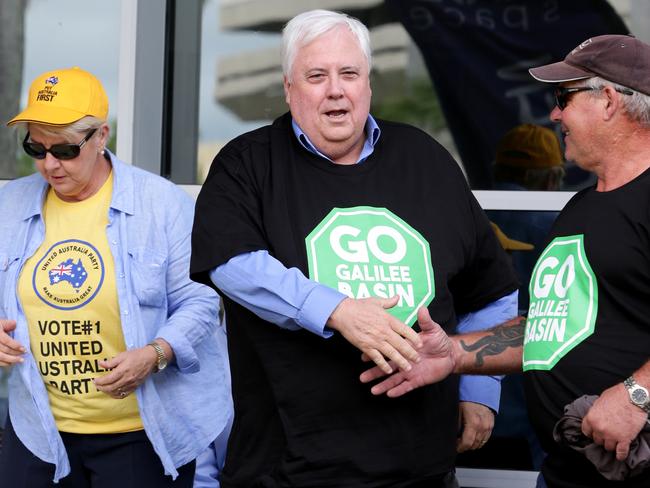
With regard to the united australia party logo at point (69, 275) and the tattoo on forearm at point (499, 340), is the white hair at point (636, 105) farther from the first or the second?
the united australia party logo at point (69, 275)

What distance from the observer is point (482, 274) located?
2.78m

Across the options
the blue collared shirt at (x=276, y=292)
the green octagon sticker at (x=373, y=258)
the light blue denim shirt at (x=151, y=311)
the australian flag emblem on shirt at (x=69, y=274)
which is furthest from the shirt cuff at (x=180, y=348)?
the green octagon sticker at (x=373, y=258)

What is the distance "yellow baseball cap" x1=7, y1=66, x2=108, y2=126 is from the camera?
119 inches

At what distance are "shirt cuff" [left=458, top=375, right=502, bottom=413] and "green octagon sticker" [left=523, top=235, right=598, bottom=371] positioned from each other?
37 cm

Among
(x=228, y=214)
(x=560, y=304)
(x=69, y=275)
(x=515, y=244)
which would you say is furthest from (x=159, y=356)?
(x=515, y=244)

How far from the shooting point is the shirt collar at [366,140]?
266 cm

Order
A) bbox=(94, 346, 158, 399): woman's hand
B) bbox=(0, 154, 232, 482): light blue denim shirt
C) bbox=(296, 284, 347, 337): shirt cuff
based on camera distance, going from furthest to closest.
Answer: bbox=(0, 154, 232, 482): light blue denim shirt → bbox=(94, 346, 158, 399): woman's hand → bbox=(296, 284, 347, 337): shirt cuff

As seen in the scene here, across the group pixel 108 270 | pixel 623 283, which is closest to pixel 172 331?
pixel 108 270

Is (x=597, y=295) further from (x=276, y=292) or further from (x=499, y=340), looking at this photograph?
(x=276, y=292)

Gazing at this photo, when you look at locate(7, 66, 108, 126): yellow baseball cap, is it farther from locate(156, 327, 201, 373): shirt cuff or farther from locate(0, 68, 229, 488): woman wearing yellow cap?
locate(156, 327, 201, 373): shirt cuff

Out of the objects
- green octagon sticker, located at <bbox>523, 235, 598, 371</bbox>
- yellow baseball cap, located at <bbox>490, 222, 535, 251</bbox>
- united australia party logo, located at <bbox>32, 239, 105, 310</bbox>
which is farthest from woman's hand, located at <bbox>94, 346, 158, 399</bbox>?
yellow baseball cap, located at <bbox>490, 222, 535, 251</bbox>

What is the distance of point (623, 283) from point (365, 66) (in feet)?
→ 2.74

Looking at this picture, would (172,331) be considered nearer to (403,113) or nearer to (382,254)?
(382,254)

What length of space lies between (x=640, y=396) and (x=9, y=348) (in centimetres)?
163
